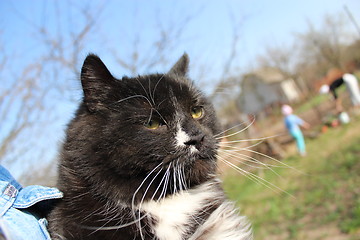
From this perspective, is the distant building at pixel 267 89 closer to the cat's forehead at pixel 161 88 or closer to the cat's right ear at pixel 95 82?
the cat's forehead at pixel 161 88

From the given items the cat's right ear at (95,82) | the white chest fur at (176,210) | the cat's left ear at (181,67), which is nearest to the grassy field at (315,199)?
the cat's left ear at (181,67)

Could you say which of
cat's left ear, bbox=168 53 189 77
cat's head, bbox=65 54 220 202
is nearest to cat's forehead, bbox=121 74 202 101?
cat's head, bbox=65 54 220 202

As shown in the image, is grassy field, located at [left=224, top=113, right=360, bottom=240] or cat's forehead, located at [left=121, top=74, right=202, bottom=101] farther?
grassy field, located at [left=224, top=113, right=360, bottom=240]

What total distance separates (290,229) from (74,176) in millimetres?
5273

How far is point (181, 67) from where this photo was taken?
2.42 m

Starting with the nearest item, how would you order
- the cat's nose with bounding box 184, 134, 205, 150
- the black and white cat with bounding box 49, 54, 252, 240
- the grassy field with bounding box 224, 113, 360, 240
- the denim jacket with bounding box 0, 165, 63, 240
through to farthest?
1. the denim jacket with bounding box 0, 165, 63, 240
2. the black and white cat with bounding box 49, 54, 252, 240
3. the cat's nose with bounding box 184, 134, 205, 150
4. the grassy field with bounding box 224, 113, 360, 240

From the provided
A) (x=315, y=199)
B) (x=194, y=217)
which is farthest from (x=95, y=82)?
(x=315, y=199)

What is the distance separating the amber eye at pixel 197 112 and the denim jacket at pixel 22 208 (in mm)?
951

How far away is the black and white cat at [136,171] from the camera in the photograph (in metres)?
1.51

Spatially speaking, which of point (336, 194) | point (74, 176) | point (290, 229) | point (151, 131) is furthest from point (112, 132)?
point (336, 194)

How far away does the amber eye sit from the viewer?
1983mm

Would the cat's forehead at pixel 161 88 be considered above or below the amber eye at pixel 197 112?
above

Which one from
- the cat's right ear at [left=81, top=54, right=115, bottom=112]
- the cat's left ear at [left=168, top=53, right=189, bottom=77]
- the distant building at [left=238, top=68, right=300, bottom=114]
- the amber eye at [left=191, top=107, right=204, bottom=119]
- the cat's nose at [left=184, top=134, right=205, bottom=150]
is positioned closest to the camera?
the cat's nose at [left=184, top=134, right=205, bottom=150]

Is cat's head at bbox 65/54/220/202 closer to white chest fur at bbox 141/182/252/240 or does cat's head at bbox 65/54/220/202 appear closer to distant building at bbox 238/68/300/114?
white chest fur at bbox 141/182/252/240
